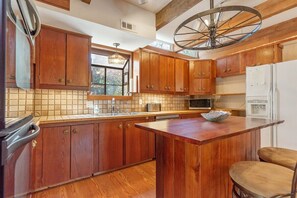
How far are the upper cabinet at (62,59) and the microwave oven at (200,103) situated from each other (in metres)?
2.83

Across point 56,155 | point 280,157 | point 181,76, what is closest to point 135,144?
point 56,155

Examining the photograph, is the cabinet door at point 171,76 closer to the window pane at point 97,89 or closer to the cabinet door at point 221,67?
the cabinet door at point 221,67

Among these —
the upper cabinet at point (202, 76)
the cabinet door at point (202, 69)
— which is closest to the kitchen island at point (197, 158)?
the upper cabinet at point (202, 76)

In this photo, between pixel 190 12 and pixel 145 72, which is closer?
pixel 190 12

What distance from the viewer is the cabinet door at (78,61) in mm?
2426

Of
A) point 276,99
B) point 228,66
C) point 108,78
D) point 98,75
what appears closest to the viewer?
point 276,99

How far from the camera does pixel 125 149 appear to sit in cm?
263

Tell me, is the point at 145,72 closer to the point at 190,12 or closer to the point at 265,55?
the point at 190,12

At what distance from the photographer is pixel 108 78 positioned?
328 cm

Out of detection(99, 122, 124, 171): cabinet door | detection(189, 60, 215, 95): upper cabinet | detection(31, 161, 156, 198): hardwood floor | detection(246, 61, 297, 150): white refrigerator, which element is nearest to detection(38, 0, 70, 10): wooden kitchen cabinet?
detection(99, 122, 124, 171): cabinet door

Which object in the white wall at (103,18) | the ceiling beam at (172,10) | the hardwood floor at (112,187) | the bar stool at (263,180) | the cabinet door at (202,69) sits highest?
the ceiling beam at (172,10)

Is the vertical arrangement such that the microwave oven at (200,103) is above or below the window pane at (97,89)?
below

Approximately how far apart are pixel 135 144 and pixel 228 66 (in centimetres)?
283

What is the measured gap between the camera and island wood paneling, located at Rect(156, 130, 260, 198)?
3.92 ft
